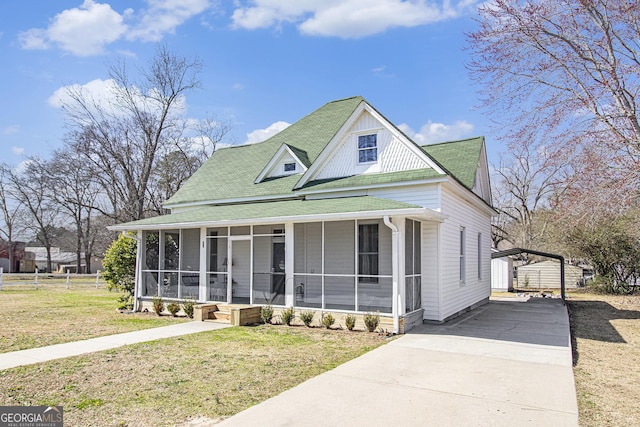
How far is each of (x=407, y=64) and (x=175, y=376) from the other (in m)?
12.4

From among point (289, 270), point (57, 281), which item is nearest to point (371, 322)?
point (289, 270)

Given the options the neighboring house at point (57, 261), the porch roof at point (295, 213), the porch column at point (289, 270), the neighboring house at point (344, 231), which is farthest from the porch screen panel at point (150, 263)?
the neighboring house at point (57, 261)

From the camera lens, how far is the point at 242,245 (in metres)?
16.7

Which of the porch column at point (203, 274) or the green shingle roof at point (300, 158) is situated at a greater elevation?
the green shingle roof at point (300, 158)

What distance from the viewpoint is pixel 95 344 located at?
9523 mm

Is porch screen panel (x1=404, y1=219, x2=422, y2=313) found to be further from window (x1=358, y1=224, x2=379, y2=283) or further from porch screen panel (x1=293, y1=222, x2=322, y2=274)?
porch screen panel (x1=293, y1=222, x2=322, y2=274)

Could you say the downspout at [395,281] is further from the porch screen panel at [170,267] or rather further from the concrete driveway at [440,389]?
the porch screen panel at [170,267]

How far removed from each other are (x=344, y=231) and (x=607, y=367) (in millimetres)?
7874

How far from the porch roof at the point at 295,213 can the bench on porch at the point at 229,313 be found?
2488 millimetres

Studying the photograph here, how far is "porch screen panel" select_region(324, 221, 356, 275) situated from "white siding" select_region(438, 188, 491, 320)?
9.38ft

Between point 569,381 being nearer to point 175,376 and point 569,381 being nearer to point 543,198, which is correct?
point 175,376

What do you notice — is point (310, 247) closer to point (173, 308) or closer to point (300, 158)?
point (300, 158)

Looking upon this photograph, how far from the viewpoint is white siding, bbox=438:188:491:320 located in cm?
1271

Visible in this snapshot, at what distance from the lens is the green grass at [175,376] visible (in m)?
5.42
